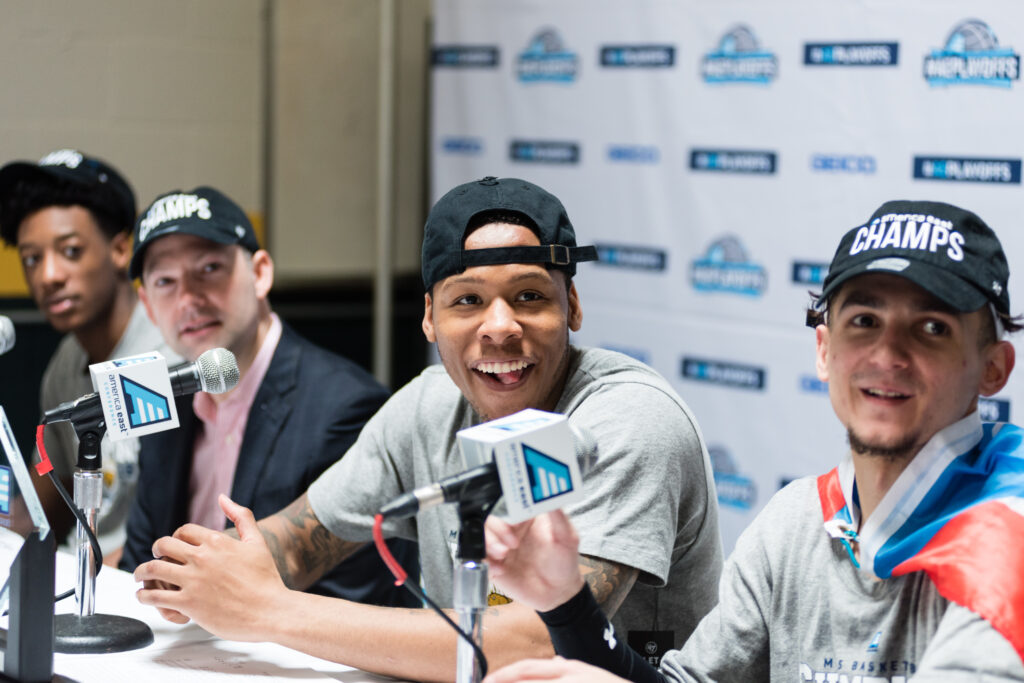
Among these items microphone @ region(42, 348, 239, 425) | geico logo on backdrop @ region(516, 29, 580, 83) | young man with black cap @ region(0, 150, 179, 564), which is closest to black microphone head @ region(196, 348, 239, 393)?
microphone @ region(42, 348, 239, 425)

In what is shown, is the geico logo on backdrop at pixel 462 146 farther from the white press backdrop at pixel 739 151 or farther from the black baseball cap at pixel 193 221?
the black baseball cap at pixel 193 221

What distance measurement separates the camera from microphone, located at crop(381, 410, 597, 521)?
1.13 meters

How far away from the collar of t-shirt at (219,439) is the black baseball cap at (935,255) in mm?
1334

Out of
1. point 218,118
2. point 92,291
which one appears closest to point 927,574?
point 92,291

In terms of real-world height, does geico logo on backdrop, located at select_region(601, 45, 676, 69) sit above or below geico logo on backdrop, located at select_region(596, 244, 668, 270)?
above

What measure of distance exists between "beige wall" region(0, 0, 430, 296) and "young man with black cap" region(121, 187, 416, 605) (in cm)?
176

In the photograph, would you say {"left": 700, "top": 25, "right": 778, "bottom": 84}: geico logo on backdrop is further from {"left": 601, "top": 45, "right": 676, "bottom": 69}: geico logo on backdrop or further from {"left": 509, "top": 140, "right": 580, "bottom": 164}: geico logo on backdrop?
{"left": 509, "top": 140, "right": 580, "bottom": 164}: geico logo on backdrop

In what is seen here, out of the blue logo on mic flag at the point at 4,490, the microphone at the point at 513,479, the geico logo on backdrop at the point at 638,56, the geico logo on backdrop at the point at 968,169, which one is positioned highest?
the geico logo on backdrop at the point at 638,56

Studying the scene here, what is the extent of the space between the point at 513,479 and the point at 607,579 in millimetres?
443

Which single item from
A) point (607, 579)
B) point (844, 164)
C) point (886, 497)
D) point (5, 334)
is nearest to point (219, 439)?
point (5, 334)

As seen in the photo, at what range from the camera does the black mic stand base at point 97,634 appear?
1625mm

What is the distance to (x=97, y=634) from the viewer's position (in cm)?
166

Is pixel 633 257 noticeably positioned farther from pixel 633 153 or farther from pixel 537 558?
pixel 537 558

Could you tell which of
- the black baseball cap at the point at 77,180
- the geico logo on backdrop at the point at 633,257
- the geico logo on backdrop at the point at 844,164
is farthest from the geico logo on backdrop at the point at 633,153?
the black baseball cap at the point at 77,180
